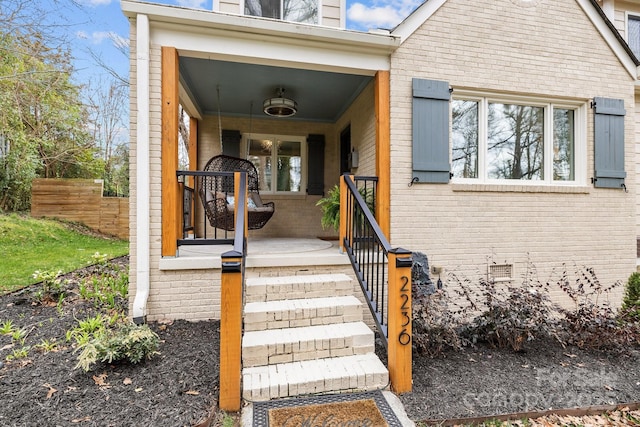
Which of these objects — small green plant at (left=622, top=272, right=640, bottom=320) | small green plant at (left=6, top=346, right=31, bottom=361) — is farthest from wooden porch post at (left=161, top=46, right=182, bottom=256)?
small green plant at (left=622, top=272, right=640, bottom=320)

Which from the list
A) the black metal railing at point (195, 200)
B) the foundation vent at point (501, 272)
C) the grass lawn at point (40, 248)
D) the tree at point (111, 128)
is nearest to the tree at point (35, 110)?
the tree at point (111, 128)

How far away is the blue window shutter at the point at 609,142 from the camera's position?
4.47m

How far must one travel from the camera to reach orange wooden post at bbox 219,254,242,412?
7.20 ft

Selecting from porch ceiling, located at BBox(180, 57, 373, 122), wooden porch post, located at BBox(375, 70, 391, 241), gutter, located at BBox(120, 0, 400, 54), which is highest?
gutter, located at BBox(120, 0, 400, 54)

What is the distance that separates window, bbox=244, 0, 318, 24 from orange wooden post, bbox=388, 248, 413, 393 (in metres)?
3.78

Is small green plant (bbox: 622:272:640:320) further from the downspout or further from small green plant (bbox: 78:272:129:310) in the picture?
small green plant (bbox: 78:272:129:310)

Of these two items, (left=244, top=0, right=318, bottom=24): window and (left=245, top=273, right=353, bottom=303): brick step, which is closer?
(left=245, top=273, right=353, bottom=303): brick step

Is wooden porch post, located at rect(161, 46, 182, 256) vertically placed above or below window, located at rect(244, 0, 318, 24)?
below

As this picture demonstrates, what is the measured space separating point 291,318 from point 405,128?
2.61m

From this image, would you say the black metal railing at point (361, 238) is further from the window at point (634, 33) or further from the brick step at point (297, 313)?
the window at point (634, 33)

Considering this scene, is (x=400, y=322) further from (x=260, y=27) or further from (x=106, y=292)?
(x=106, y=292)

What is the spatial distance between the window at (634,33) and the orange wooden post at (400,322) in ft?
21.2

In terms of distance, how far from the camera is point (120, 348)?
2541mm

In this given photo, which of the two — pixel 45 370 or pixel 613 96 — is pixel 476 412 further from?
pixel 613 96
